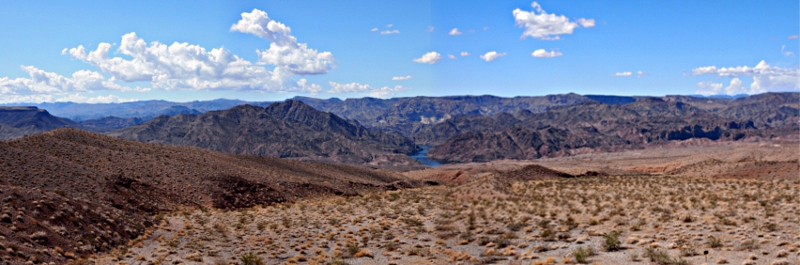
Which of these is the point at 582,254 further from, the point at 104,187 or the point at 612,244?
the point at 104,187

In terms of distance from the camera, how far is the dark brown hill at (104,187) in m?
18.5

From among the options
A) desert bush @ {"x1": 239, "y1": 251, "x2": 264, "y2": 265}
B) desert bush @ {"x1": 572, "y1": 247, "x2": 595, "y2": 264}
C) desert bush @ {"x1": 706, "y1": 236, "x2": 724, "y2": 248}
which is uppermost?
desert bush @ {"x1": 706, "y1": 236, "x2": 724, "y2": 248}

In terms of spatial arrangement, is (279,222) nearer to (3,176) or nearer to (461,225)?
(461,225)

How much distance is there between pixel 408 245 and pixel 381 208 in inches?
436

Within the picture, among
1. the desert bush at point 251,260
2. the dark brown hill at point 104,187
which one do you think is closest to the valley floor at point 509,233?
the desert bush at point 251,260

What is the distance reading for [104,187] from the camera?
30.8 meters

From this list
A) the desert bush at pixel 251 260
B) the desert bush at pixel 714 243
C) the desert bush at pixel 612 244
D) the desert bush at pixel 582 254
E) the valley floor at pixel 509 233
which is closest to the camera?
the desert bush at pixel 582 254

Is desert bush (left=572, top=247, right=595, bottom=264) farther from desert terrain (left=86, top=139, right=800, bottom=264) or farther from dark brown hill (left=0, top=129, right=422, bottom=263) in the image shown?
dark brown hill (left=0, top=129, right=422, bottom=263)

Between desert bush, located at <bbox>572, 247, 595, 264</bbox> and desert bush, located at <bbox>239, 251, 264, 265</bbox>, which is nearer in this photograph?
desert bush, located at <bbox>572, 247, 595, 264</bbox>

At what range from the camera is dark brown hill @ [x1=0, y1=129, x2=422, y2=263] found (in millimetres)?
18484

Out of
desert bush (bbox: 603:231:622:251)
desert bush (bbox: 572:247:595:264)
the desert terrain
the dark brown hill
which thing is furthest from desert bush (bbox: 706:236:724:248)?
the dark brown hill

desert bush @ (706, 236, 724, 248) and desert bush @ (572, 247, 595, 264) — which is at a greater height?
desert bush @ (706, 236, 724, 248)

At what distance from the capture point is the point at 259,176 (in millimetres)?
44375

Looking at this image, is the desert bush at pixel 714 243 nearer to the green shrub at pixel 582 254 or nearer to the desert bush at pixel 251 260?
the green shrub at pixel 582 254
